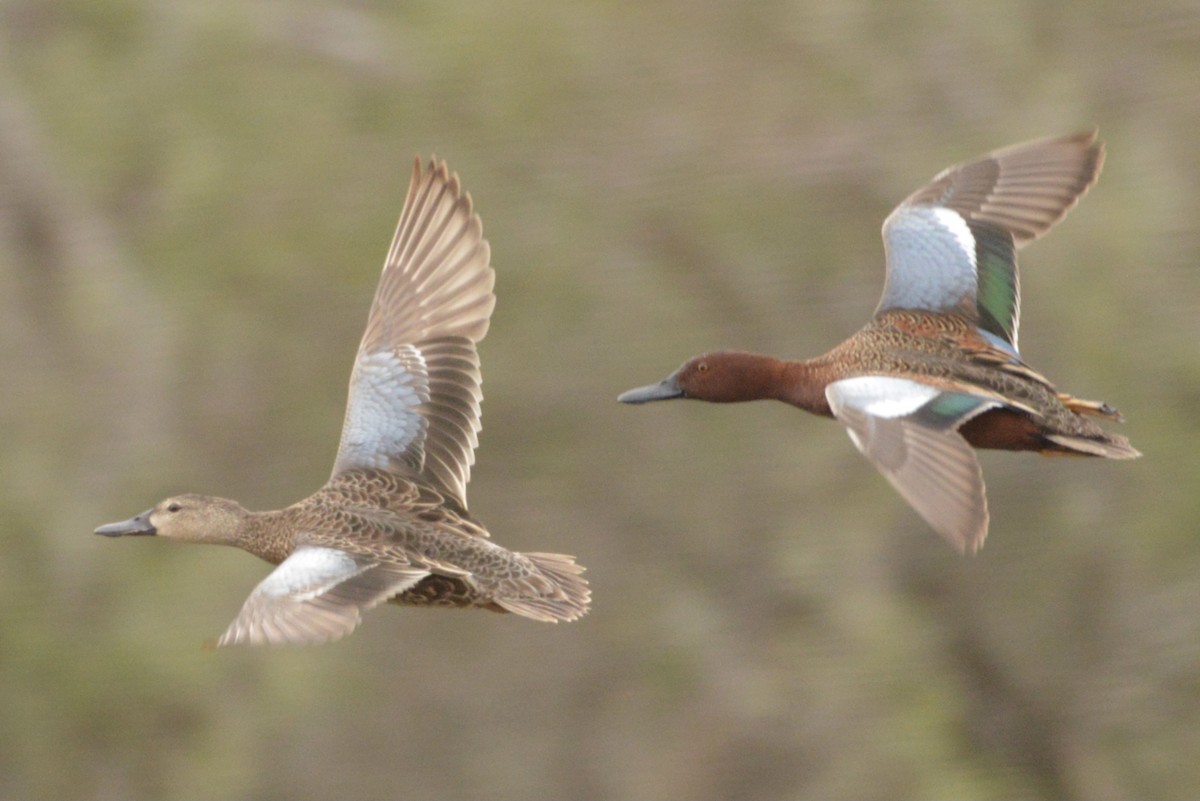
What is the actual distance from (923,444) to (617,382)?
8.34 feet

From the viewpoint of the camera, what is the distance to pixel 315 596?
423 centimetres

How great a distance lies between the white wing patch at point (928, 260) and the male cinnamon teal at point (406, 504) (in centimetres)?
107

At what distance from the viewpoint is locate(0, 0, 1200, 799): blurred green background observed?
6.80m

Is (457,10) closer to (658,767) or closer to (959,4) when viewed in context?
(959,4)

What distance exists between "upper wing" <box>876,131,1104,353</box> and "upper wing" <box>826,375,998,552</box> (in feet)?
1.84

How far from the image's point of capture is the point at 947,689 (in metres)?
7.13

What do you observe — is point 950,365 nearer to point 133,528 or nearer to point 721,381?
point 721,381

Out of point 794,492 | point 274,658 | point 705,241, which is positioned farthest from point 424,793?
point 705,241

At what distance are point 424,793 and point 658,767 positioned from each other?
85 centimetres

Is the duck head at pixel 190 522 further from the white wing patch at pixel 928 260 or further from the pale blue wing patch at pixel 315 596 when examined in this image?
the white wing patch at pixel 928 260

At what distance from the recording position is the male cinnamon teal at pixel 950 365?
4.44m

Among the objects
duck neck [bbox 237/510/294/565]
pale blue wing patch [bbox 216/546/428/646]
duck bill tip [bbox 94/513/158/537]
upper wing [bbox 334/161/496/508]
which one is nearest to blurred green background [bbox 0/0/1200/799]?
upper wing [bbox 334/161/496/508]

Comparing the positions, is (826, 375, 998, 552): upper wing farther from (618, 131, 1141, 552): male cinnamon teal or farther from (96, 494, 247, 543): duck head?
(96, 494, 247, 543): duck head

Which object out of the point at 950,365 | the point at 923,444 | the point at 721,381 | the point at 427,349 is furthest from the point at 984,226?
the point at 427,349
